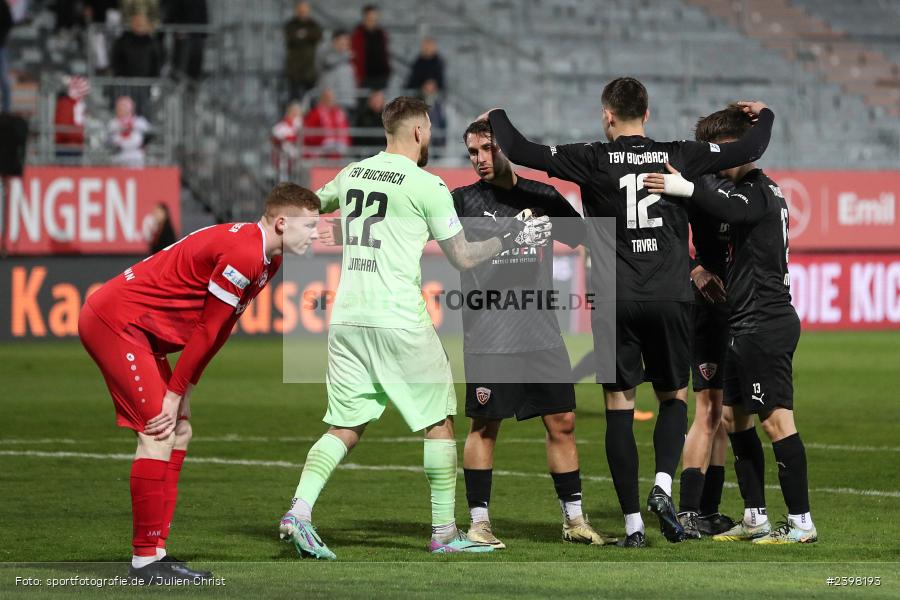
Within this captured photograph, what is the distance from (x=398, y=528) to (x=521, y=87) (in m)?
20.3

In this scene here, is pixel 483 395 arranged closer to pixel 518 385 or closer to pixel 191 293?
pixel 518 385

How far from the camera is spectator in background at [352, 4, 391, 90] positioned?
966 inches

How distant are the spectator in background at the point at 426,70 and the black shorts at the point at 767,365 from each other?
687 inches

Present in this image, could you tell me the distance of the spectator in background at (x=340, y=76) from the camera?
24.8 meters

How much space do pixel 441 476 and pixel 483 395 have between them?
1.81 ft

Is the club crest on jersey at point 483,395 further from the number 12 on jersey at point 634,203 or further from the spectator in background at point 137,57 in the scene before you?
the spectator in background at point 137,57

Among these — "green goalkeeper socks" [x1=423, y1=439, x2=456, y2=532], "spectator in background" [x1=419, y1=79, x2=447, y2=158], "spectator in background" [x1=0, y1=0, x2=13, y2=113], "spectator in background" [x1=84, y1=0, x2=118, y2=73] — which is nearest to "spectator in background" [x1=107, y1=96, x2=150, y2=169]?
"spectator in background" [x1=84, y1=0, x2=118, y2=73]

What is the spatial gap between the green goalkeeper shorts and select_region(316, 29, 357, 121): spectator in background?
1775cm

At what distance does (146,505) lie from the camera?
6578 mm

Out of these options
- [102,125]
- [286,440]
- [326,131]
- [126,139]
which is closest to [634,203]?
[286,440]

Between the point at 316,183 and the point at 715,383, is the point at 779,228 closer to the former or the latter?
the point at 715,383
